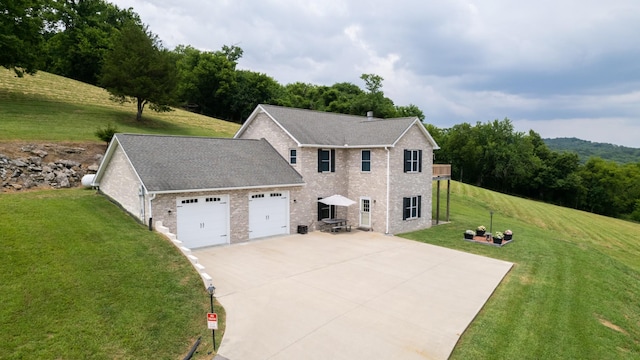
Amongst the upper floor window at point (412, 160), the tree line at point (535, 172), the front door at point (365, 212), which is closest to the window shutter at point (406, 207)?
the upper floor window at point (412, 160)

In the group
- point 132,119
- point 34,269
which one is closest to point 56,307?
point 34,269

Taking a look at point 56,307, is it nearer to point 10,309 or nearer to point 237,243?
point 10,309

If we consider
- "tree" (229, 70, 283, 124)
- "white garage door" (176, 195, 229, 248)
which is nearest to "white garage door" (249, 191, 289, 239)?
"white garage door" (176, 195, 229, 248)

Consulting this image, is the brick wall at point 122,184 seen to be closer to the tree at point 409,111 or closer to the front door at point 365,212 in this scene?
the front door at point 365,212

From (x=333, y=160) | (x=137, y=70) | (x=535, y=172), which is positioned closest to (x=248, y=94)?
(x=137, y=70)

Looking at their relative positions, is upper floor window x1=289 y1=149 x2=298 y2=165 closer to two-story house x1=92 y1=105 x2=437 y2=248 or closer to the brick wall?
two-story house x1=92 y1=105 x2=437 y2=248

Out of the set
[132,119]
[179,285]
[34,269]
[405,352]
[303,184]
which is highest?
[132,119]

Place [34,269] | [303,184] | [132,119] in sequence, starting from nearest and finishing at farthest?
1. [34,269]
2. [303,184]
3. [132,119]
